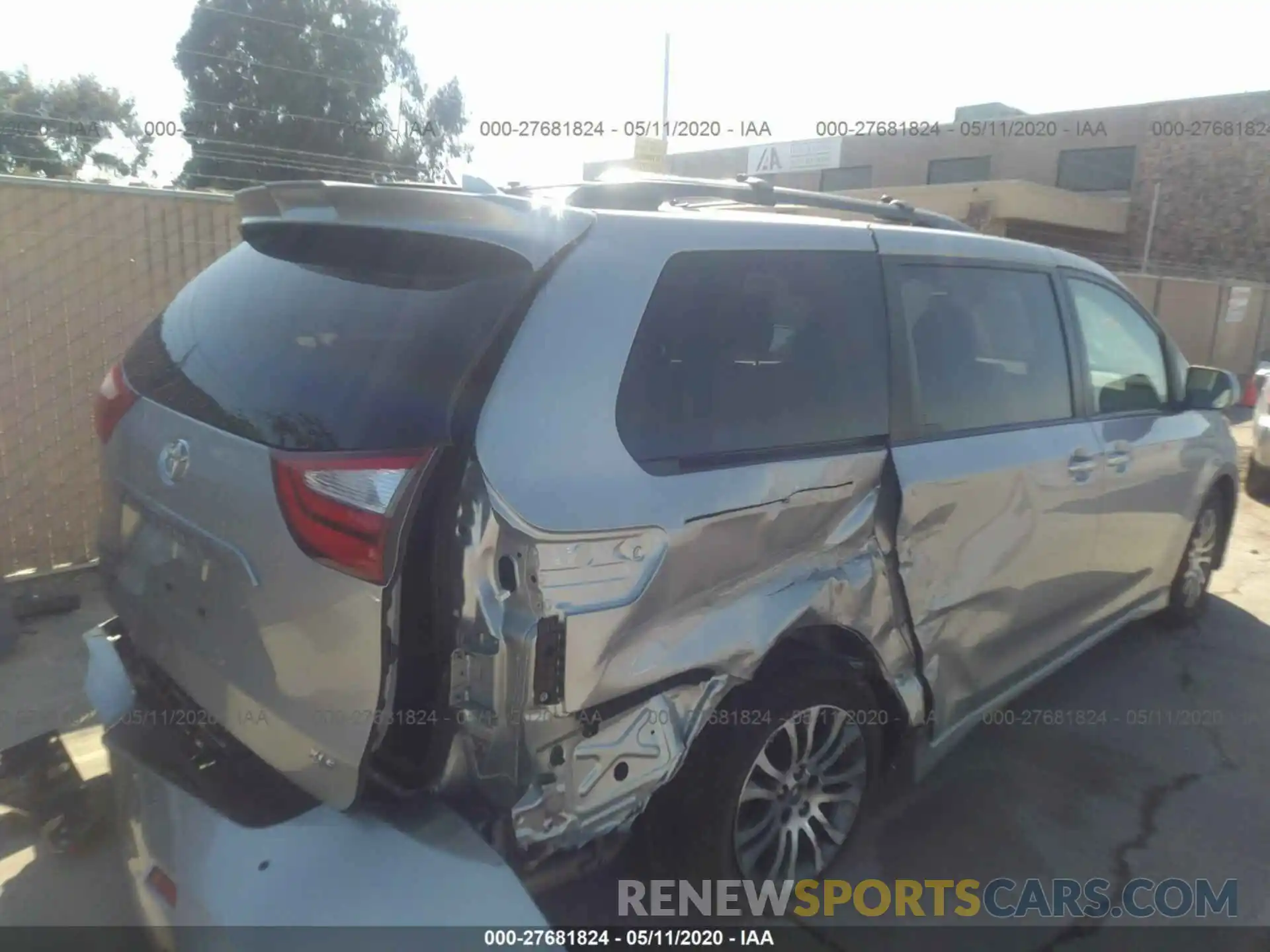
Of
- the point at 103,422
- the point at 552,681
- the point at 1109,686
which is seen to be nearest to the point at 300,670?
the point at 552,681

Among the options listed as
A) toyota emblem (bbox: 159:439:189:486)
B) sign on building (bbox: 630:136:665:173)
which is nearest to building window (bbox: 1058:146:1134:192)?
sign on building (bbox: 630:136:665:173)

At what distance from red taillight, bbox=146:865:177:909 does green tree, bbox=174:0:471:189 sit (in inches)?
819

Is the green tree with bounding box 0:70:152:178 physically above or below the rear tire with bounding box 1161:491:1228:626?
above

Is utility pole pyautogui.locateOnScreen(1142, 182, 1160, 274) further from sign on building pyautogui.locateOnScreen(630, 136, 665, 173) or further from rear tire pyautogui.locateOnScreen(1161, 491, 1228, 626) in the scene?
rear tire pyautogui.locateOnScreen(1161, 491, 1228, 626)

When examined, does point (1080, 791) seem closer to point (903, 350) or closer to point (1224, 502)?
point (903, 350)

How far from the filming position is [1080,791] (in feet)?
11.4

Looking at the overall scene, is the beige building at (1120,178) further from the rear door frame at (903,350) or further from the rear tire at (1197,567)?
the rear door frame at (903,350)

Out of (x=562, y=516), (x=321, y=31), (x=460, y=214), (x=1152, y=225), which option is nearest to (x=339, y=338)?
(x=460, y=214)

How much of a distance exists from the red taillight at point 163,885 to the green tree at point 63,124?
15.7 m

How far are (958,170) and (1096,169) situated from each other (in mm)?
4721

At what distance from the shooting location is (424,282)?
205cm

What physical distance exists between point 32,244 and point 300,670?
3955mm

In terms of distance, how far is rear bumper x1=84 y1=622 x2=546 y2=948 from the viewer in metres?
1.73

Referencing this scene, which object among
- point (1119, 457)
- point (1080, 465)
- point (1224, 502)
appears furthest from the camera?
point (1224, 502)
